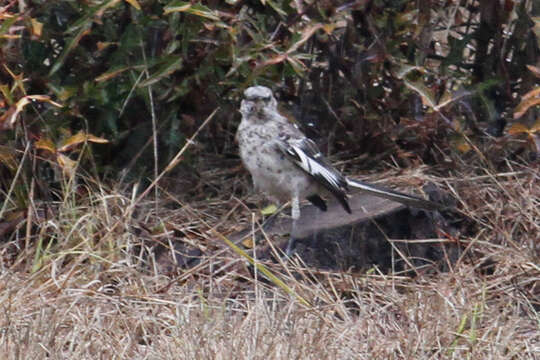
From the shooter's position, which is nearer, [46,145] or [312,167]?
[46,145]

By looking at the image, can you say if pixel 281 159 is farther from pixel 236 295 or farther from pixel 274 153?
pixel 236 295

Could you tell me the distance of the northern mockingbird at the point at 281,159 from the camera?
520cm

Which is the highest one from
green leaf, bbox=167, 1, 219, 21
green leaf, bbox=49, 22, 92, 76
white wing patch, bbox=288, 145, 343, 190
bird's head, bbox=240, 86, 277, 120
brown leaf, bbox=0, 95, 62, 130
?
green leaf, bbox=167, 1, 219, 21

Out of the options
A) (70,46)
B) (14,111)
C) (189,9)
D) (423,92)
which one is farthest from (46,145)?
(423,92)

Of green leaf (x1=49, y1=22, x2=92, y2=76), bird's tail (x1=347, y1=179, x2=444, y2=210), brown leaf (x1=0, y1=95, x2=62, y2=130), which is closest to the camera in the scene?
brown leaf (x1=0, y1=95, x2=62, y2=130)

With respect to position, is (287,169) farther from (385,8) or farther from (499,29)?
(499,29)

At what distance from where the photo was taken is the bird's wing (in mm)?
5188

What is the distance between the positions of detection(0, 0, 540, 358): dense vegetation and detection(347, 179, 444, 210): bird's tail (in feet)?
0.61

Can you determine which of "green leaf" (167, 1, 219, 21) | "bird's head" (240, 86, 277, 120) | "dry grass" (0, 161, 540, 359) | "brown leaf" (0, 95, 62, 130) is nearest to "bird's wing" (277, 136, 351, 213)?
"bird's head" (240, 86, 277, 120)

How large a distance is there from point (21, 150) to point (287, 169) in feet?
3.99

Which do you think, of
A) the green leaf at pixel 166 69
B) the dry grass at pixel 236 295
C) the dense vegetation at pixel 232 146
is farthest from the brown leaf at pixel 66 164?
the green leaf at pixel 166 69

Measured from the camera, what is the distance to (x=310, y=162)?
525cm

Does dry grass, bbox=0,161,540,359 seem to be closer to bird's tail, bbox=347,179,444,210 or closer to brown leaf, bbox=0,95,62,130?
bird's tail, bbox=347,179,444,210

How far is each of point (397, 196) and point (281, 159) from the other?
58 centimetres
